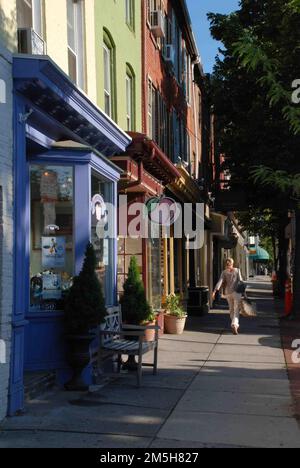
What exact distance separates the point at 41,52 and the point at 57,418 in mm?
4435

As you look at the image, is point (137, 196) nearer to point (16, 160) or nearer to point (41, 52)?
point (41, 52)

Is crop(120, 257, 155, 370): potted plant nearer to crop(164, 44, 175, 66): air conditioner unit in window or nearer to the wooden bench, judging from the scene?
the wooden bench

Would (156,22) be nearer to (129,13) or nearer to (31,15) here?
(129,13)

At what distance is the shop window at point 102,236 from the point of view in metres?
9.12

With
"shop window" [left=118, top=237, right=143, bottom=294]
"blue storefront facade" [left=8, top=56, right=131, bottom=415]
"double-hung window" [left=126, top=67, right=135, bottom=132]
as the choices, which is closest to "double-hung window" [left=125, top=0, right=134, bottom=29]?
"double-hung window" [left=126, top=67, right=135, bottom=132]

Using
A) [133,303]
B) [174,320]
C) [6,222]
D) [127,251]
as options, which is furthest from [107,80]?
[6,222]

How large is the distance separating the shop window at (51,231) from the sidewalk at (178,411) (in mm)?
1444

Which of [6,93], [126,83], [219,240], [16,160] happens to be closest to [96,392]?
[16,160]

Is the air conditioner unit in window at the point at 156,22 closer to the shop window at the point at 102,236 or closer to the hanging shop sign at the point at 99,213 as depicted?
the shop window at the point at 102,236

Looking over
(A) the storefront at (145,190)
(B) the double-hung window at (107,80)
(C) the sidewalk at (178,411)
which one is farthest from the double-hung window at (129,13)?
(C) the sidewalk at (178,411)

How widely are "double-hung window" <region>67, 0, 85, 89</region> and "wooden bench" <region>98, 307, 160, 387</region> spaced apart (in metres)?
3.74

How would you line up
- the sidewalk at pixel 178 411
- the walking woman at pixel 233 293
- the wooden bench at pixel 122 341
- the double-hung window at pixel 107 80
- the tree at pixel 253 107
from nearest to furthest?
the sidewalk at pixel 178 411, the wooden bench at pixel 122 341, the double-hung window at pixel 107 80, the walking woman at pixel 233 293, the tree at pixel 253 107

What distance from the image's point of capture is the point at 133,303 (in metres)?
9.98

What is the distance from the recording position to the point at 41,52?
7.86 metres
